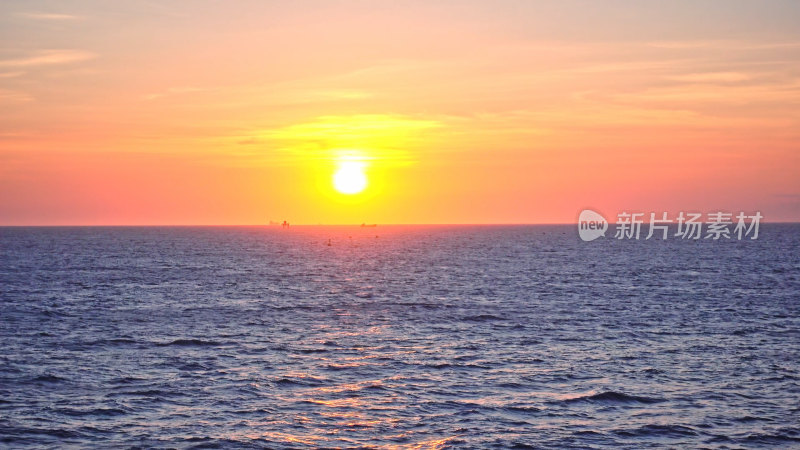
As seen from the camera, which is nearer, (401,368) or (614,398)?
(614,398)

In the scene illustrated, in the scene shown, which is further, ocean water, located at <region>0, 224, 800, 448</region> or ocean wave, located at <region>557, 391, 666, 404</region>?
ocean wave, located at <region>557, 391, 666, 404</region>

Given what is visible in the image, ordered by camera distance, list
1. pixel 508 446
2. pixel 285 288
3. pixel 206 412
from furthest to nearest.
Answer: pixel 285 288
pixel 206 412
pixel 508 446

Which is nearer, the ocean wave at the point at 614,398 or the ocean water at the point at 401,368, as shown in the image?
the ocean water at the point at 401,368

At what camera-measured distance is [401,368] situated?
144 ft

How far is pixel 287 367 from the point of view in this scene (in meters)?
44.0

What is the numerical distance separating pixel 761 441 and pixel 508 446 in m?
10.8

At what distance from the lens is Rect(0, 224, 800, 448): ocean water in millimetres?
31688

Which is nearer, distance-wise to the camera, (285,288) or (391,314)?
(391,314)

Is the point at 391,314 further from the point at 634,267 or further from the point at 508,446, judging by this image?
the point at 634,267

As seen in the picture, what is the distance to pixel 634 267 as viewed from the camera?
132 meters

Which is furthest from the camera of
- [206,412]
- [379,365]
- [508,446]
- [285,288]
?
[285,288]

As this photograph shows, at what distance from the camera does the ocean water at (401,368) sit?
3169cm

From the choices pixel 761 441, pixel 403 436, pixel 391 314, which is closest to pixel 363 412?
pixel 403 436

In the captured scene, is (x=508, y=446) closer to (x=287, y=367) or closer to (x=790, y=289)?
(x=287, y=367)
